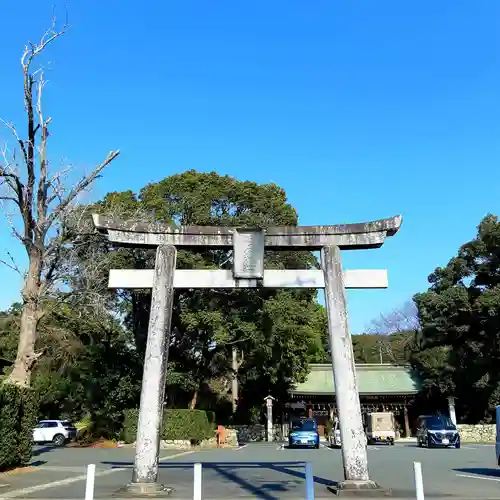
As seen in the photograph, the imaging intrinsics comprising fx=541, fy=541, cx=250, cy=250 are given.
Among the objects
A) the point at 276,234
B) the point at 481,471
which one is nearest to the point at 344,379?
the point at 276,234

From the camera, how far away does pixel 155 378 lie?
468 inches

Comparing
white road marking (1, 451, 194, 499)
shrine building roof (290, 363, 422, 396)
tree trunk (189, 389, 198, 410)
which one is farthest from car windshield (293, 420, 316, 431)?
white road marking (1, 451, 194, 499)

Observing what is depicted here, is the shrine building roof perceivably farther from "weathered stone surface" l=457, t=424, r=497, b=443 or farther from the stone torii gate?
the stone torii gate

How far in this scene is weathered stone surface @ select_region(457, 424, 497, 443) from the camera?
36.9 metres

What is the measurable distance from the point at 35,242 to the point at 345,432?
12.3 metres

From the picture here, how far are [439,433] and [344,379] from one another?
2087cm

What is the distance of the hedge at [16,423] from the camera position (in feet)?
50.3

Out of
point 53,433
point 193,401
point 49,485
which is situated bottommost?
point 49,485

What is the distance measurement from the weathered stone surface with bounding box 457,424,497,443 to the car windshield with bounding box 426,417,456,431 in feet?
25.0

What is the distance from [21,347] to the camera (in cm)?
1791

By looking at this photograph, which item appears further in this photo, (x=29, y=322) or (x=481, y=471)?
(x=29, y=322)

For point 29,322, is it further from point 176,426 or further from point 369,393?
point 369,393

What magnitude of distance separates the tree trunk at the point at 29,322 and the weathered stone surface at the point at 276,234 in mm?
6572

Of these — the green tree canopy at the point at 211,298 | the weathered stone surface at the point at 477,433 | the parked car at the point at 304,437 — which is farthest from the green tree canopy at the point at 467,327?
the parked car at the point at 304,437
